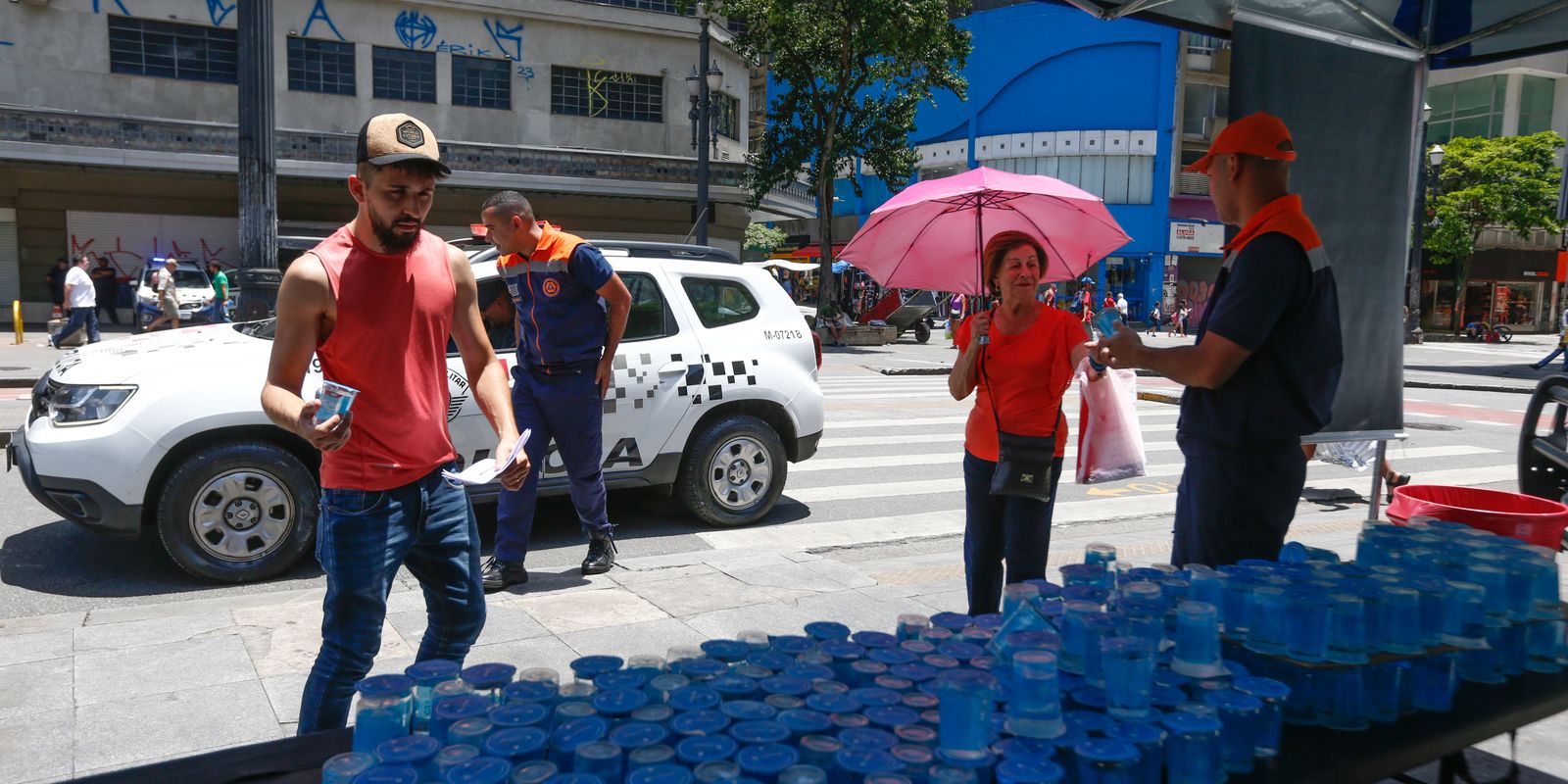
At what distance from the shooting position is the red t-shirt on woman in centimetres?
404

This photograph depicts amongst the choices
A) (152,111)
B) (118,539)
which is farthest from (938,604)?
(152,111)

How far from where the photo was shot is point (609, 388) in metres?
6.63

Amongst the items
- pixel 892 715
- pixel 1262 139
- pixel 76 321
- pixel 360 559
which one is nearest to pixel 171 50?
pixel 76 321

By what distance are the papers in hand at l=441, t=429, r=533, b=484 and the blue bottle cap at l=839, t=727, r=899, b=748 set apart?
1375mm

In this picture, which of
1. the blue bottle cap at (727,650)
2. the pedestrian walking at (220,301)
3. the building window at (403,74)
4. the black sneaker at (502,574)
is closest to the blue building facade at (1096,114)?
→ the building window at (403,74)

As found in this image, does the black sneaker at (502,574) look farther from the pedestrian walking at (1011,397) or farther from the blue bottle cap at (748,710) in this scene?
the blue bottle cap at (748,710)

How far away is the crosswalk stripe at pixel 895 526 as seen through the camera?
6.91 m

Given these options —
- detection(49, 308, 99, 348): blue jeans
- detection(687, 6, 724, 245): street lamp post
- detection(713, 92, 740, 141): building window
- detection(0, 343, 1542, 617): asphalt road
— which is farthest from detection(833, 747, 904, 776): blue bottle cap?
detection(713, 92, 740, 141): building window

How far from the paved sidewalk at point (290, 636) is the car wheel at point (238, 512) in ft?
0.97

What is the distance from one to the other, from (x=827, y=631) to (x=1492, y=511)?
117 inches

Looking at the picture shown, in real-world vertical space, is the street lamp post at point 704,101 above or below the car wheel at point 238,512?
above

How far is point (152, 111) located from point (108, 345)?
26.7 meters

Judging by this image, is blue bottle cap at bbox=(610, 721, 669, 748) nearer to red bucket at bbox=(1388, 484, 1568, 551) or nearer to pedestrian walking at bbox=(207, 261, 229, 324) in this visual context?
red bucket at bbox=(1388, 484, 1568, 551)

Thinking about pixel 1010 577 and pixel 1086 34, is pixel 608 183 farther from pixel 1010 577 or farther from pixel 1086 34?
pixel 1010 577
